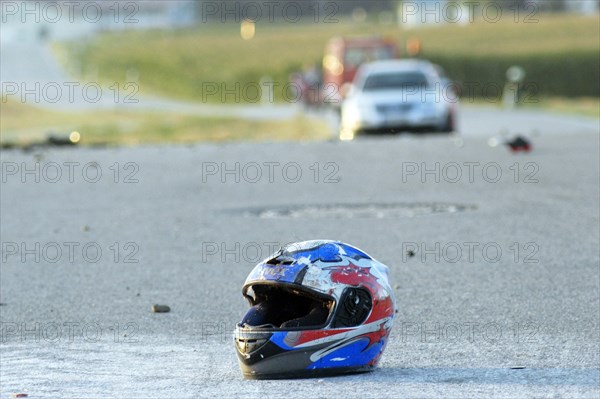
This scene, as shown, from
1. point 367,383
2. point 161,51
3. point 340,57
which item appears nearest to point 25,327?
point 367,383

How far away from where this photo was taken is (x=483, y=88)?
62.5 meters

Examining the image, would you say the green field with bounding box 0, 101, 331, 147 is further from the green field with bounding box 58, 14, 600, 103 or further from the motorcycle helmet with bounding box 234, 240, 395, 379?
the motorcycle helmet with bounding box 234, 240, 395, 379

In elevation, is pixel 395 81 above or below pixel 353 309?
below

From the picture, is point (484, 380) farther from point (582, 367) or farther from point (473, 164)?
point (473, 164)

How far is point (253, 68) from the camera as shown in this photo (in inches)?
3019

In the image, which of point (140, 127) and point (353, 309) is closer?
point (353, 309)

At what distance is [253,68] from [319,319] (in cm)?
7019

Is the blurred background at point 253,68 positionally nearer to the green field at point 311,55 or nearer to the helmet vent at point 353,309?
the green field at point 311,55

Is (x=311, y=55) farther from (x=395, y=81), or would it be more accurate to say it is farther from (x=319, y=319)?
(x=319, y=319)

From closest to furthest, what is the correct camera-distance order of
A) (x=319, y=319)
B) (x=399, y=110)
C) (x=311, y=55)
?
1. (x=319, y=319)
2. (x=399, y=110)
3. (x=311, y=55)

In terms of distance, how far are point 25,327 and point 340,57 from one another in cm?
3317

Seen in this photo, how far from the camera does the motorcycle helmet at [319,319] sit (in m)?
6.89

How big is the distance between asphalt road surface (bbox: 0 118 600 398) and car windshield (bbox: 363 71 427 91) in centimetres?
611

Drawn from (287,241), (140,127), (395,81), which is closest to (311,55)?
(140,127)
